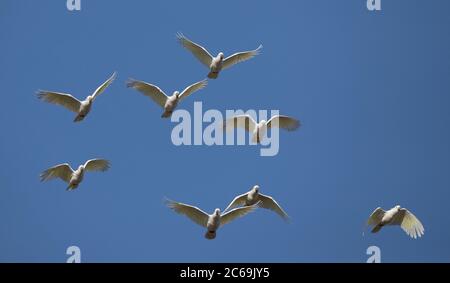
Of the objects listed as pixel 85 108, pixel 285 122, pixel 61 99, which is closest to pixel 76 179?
pixel 85 108

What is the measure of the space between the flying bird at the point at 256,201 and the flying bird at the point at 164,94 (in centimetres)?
323

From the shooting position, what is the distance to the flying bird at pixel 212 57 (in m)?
41.2

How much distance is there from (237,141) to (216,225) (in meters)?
3.11

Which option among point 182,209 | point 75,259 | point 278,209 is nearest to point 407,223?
point 278,209

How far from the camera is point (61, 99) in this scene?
41.0 metres

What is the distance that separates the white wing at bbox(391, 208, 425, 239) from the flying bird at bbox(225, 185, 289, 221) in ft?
10.5

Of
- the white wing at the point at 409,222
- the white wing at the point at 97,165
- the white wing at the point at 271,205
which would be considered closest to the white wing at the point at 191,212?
the white wing at the point at 271,205

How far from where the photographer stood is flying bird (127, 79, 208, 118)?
41.2 metres

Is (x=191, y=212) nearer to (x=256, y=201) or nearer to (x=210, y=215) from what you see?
(x=210, y=215)

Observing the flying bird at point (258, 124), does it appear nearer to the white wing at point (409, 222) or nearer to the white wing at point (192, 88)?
the white wing at point (192, 88)

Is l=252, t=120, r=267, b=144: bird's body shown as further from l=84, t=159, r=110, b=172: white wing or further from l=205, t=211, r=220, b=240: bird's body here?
l=84, t=159, r=110, b=172: white wing

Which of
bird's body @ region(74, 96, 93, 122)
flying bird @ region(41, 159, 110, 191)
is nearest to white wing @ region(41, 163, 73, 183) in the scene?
flying bird @ region(41, 159, 110, 191)

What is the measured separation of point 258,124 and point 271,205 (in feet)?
7.81
